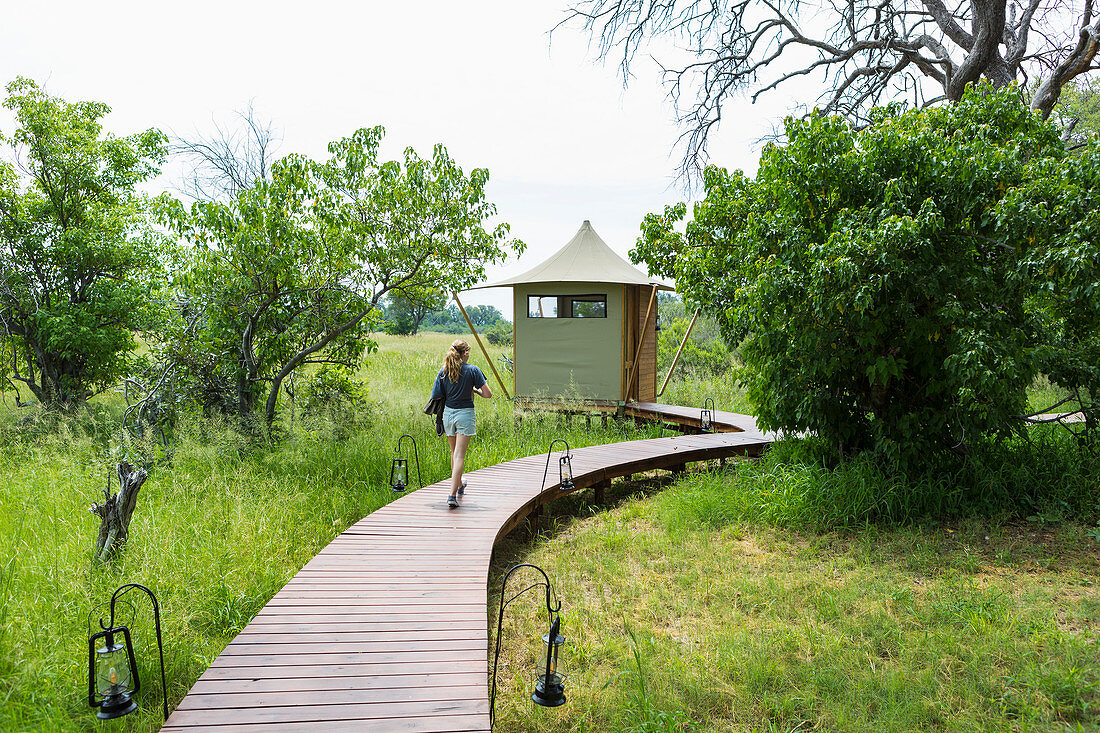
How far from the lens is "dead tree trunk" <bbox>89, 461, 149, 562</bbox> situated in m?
4.23

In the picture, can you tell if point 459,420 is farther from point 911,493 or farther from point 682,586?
point 911,493

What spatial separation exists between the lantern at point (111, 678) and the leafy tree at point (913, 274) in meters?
4.87

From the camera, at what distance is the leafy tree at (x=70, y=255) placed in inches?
373

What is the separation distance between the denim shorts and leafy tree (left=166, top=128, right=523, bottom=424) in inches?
126

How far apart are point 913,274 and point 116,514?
19.5 feet

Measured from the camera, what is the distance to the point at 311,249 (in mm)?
7816

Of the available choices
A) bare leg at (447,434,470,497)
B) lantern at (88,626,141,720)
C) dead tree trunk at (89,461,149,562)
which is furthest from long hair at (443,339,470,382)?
lantern at (88,626,141,720)

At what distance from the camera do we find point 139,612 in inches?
142

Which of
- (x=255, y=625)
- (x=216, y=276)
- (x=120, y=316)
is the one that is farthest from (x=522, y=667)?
(x=120, y=316)

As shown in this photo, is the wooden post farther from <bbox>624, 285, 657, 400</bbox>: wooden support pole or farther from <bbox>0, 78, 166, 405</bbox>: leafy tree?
<bbox>0, 78, 166, 405</bbox>: leafy tree

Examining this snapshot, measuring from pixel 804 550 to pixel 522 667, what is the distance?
109 inches

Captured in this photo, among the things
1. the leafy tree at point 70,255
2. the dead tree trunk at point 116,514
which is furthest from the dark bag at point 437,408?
the leafy tree at point 70,255

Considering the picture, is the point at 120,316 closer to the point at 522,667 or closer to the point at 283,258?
the point at 283,258

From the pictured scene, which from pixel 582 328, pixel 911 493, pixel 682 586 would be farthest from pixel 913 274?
pixel 582 328
